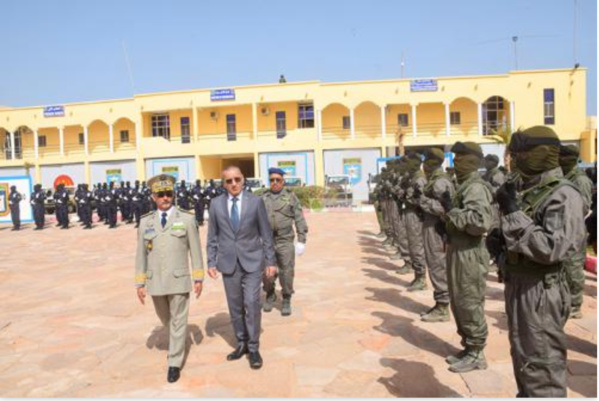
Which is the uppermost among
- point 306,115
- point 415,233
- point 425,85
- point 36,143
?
point 425,85

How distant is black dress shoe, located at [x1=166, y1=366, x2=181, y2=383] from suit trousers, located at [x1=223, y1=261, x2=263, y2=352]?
687mm

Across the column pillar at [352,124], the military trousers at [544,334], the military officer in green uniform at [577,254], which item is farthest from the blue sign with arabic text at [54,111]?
the military trousers at [544,334]

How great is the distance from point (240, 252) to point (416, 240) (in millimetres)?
3323

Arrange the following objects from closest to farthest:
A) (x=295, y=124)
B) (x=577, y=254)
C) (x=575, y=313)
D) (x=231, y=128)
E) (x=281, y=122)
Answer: (x=577, y=254) → (x=575, y=313) → (x=295, y=124) → (x=281, y=122) → (x=231, y=128)

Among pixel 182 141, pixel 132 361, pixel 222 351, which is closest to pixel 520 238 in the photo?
pixel 222 351

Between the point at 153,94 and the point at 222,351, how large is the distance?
112 feet

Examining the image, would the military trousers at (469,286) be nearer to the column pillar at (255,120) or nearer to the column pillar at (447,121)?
the column pillar at (447,121)

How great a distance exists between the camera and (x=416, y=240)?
721 cm

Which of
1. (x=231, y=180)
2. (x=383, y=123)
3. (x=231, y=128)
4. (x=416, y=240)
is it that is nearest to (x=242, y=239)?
(x=231, y=180)

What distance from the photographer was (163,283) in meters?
4.44

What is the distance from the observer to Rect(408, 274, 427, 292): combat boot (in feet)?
24.0

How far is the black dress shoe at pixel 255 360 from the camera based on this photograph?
4539 millimetres

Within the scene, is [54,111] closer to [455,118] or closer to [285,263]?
[455,118]

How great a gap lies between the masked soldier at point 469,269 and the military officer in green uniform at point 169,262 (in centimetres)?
230
